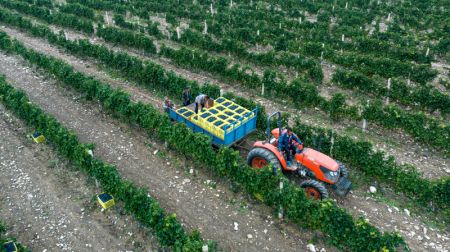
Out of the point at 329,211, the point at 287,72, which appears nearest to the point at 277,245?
the point at 329,211

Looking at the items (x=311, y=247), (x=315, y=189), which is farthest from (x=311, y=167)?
(x=311, y=247)

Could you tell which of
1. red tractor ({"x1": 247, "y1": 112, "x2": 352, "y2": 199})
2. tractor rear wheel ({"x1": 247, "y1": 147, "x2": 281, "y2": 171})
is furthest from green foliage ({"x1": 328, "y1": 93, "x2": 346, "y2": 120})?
tractor rear wheel ({"x1": 247, "y1": 147, "x2": 281, "y2": 171})

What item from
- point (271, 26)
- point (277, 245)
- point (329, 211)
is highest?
point (271, 26)

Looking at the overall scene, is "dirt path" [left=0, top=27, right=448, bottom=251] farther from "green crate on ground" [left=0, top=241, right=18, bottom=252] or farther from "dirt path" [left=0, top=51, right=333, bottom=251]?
"green crate on ground" [left=0, top=241, right=18, bottom=252]

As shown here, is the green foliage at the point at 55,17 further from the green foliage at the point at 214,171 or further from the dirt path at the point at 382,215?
the dirt path at the point at 382,215

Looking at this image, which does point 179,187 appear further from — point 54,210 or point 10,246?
point 10,246

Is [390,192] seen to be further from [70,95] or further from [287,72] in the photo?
[70,95]
